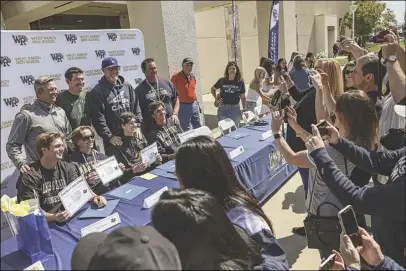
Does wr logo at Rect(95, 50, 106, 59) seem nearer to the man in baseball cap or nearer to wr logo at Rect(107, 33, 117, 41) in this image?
wr logo at Rect(107, 33, 117, 41)

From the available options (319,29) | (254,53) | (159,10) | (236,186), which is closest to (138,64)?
(159,10)

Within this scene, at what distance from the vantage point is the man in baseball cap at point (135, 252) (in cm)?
76

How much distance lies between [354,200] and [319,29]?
708 inches

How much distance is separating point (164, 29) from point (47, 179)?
15.3 feet

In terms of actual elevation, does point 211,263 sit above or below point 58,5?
below

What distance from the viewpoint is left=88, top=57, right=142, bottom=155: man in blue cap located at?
→ 367 cm

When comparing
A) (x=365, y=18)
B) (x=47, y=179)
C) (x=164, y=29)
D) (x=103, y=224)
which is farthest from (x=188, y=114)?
(x=365, y=18)

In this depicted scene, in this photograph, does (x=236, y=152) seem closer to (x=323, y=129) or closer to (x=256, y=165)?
(x=256, y=165)

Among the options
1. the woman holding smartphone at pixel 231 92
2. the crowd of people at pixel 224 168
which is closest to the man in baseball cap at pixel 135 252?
the crowd of people at pixel 224 168

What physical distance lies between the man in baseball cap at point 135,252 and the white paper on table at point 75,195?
137 centimetres

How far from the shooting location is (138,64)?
16.1 feet

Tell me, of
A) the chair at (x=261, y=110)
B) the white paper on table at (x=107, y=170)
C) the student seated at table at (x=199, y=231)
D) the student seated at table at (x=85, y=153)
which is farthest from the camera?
the chair at (x=261, y=110)

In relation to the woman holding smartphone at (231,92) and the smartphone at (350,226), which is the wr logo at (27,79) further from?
Result: the smartphone at (350,226)

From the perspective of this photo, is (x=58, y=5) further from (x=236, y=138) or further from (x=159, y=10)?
(x=236, y=138)
